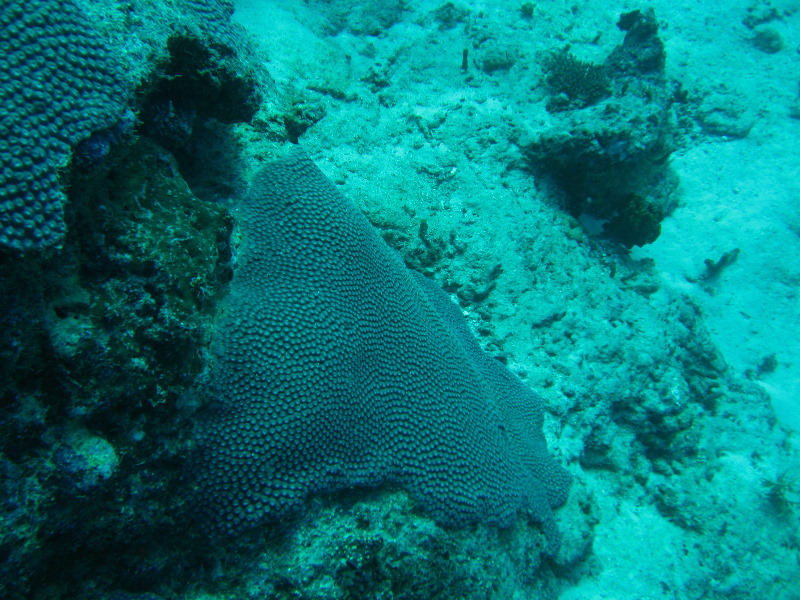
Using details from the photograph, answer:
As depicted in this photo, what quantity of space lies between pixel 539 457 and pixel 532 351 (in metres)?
1.43

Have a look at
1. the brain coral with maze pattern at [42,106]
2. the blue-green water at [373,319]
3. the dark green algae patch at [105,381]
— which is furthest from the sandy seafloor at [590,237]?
the brain coral with maze pattern at [42,106]

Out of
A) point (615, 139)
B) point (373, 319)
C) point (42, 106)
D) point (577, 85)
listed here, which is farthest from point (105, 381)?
point (577, 85)

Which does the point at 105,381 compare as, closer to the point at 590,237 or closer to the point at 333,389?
the point at 333,389

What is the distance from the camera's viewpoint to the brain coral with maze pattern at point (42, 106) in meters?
1.51

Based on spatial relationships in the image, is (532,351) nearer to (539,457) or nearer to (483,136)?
(539,457)

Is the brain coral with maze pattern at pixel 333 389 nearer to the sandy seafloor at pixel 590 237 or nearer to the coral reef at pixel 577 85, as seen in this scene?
the sandy seafloor at pixel 590 237

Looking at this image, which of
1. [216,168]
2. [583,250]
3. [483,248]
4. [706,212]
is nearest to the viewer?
[216,168]

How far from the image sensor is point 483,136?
634 centimetres

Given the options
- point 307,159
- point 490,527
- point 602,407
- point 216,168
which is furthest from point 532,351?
point 216,168

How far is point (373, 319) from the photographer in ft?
10.4

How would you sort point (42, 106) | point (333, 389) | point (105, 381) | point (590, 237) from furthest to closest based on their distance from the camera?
point (590, 237)
point (333, 389)
point (105, 381)
point (42, 106)

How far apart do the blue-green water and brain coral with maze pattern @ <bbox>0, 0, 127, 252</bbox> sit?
1cm

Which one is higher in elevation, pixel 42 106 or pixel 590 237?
pixel 590 237

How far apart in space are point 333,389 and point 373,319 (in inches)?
27.2
